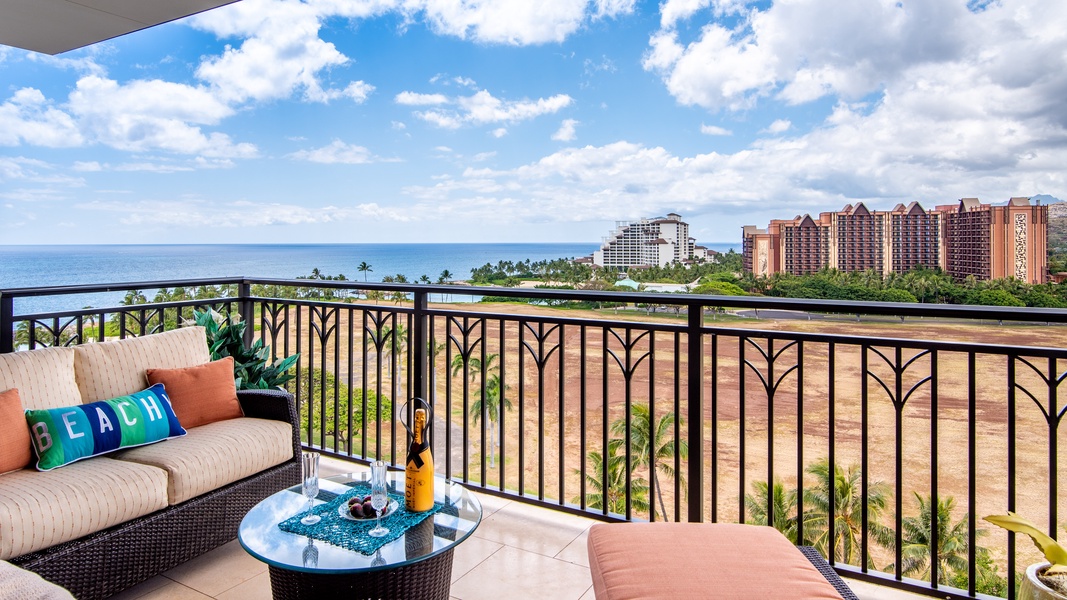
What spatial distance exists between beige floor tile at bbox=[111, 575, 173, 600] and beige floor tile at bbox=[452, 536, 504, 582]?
0.94 meters

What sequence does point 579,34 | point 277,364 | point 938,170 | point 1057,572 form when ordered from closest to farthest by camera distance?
point 1057,572, point 277,364, point 938,170, point 579,34

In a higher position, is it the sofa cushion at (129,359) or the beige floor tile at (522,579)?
the sofa cushion at (129,359)

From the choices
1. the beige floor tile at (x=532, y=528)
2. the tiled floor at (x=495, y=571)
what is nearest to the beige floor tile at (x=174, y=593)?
the tiled floor at (x=495, y=571)

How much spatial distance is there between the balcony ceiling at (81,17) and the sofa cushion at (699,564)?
3.13 m

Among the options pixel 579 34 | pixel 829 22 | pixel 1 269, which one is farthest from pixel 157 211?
pixel 829 22

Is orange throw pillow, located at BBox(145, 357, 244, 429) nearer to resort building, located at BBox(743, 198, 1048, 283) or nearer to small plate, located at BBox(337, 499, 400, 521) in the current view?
small plate, located at BBox(337, 499, 400, 521)

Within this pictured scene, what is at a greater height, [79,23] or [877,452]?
[79,23]

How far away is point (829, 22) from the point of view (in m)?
25.7

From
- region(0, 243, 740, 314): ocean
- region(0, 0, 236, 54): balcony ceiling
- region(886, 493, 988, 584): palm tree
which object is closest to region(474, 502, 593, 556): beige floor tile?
region(0, 0, 236, 54): balcony ceiling

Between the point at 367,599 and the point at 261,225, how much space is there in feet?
120

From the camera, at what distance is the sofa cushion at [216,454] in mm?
2070

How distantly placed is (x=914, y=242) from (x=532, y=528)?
2078cm

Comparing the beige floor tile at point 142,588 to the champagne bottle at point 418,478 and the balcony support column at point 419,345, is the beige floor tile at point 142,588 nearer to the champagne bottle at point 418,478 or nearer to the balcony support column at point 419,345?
the champagne bottle at point 418,478

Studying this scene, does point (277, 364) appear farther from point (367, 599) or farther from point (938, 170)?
point (938, 170)
